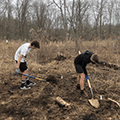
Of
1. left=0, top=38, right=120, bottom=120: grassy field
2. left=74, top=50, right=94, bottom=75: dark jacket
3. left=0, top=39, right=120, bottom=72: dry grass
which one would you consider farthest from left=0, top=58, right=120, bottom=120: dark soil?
left=0, top=39, right=120, bottom=72: dry grass

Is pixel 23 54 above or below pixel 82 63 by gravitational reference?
above

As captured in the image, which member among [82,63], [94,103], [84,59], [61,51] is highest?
[61,51]

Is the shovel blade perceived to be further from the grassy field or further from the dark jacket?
the dark jacket

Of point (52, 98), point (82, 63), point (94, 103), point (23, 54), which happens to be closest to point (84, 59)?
point (82, 63)

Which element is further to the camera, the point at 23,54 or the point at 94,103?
the point at 23,54

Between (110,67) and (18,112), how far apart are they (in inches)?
178

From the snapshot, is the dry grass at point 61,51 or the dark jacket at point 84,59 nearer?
the dark jacket at point 84,59

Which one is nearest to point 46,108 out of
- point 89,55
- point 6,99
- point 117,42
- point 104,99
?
point 6,99

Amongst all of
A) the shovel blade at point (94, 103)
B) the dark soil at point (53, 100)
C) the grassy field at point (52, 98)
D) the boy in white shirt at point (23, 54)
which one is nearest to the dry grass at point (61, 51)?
the grassy field at point (52, 98)

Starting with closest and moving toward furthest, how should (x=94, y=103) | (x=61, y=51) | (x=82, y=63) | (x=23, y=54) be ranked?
(x=94, y=103) → (x=23, y=54) → (x=82, y=63) → (x=61, y=51)

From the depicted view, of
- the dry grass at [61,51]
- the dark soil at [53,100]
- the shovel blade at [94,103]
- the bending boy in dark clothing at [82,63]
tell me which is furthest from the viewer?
the dry grass at [61,51]

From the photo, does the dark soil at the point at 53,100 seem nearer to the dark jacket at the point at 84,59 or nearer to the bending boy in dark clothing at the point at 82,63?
the bending boy in dark clothing at the point at 82,63

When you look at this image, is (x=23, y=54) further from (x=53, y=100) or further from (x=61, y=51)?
(x=61, y=51)

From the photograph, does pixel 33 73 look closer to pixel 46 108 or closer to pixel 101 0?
pixel 46 108
